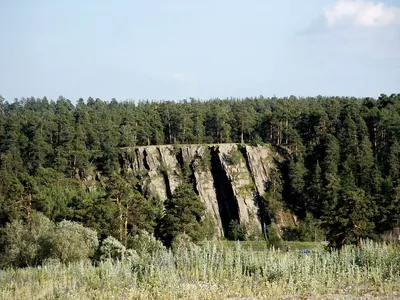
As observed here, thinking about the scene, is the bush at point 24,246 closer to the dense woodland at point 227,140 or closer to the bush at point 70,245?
the bush at point 70,245

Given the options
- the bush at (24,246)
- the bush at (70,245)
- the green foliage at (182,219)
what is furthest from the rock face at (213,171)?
the bush at (70,245)

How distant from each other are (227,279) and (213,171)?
80.6 metres

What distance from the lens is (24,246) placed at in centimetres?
3812

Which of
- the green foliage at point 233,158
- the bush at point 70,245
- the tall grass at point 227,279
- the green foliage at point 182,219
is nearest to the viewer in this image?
the tall grass at point 227,279

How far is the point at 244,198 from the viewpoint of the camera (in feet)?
293

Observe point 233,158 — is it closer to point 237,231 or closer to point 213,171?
point 213,171

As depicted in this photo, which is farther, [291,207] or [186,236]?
[291,207]

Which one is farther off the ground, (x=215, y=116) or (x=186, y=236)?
(x=215, y=116)

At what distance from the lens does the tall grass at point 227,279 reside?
12086mm

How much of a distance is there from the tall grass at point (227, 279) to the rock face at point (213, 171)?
241ft

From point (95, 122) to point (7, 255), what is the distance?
7500 centimetres

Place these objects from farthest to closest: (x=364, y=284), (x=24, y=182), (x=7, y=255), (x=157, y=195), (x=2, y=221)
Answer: (x=157, y=195), (x=2, y=221), (x=24, y=182), (x=7, y=255), (x=364, y=284)

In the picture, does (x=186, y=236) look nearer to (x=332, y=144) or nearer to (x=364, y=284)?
(x=364, y=284)

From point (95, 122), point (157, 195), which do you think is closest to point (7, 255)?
point (157, 195)
